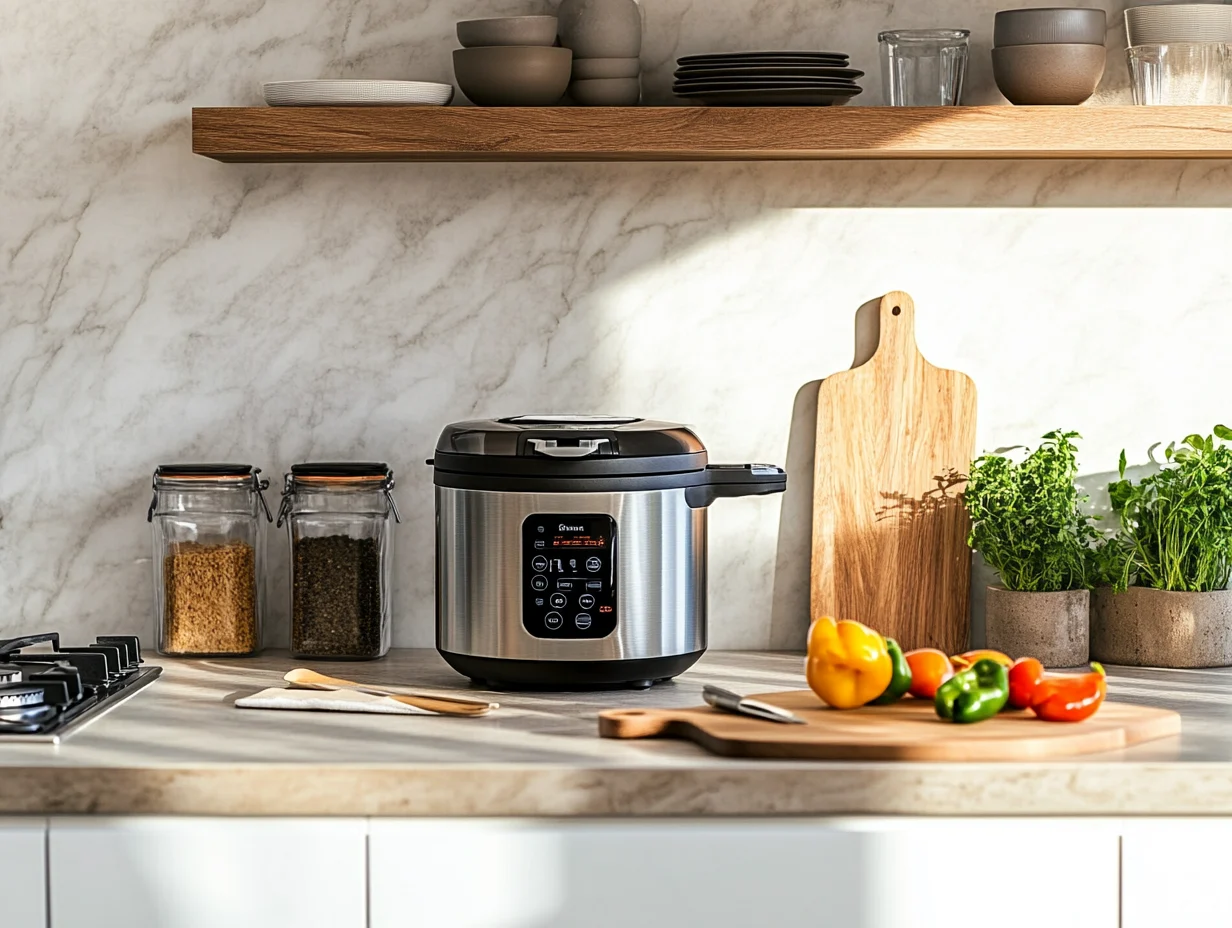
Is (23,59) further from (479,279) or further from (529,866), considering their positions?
(529,866)

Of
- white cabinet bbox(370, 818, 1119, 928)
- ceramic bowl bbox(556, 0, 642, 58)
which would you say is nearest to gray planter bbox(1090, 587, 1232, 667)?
white cabinet bbox(370, 818, 1119, 928)

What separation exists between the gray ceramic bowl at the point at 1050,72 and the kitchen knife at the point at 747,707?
865mm

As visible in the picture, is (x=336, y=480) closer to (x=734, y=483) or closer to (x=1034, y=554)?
(x=734, y=483)

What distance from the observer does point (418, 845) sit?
1370 millimetres

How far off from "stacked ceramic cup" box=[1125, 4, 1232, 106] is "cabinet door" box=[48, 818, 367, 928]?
136 cm

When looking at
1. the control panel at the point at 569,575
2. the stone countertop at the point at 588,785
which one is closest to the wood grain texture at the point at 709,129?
the control panel at the point at 569,575

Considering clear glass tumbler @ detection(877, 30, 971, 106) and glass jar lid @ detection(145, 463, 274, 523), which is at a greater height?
clear glass tumbler @ detection(877, 30, 971, 106)

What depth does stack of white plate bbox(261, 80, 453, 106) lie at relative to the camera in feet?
6.02

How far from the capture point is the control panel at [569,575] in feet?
5.51

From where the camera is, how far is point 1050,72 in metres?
1.84

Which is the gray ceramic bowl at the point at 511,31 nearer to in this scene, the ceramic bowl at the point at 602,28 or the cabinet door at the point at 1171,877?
the ceramic bowl at the point at 602,28

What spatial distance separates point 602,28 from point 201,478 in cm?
78

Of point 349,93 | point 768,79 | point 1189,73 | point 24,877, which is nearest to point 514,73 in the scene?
point 349,93

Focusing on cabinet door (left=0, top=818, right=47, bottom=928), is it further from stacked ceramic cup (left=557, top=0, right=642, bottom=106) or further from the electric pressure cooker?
stacked ceramic cup (left=557, top=0, right=642, bottom=106)
